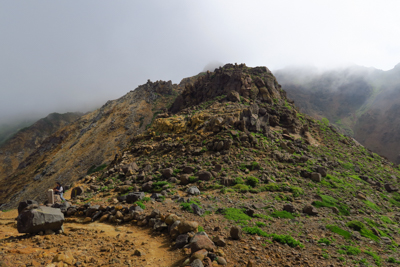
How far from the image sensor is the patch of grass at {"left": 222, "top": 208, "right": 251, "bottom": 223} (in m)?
12.1

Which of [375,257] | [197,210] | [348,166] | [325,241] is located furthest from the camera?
[348,166]

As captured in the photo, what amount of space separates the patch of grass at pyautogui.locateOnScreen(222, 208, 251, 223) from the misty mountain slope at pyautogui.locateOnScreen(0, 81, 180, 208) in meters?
42.5

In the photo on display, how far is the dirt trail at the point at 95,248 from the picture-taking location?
24.9ft

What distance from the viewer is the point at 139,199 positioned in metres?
15.5

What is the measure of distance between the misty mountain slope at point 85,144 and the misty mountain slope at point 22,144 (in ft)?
143

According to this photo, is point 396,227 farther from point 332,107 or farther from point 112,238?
point 332,107

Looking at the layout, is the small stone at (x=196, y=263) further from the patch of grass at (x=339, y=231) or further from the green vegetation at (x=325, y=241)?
the patch of grass at (x=339, y=231)

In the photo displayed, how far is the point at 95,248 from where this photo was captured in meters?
8.88

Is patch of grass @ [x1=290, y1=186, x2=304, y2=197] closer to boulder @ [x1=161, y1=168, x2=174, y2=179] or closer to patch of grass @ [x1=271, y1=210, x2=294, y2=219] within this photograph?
patch of grass @ [x1=271, y1=210, x2=294, y2=219]

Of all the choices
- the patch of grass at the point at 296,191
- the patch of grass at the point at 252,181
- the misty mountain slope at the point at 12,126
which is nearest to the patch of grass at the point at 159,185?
the patch of grass at the point at 252,181

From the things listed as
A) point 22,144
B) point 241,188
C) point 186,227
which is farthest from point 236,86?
point 22,144

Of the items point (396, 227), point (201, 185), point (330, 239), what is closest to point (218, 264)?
point (330, 239)

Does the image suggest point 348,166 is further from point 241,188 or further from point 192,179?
point 192,179

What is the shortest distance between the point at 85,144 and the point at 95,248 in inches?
2204
